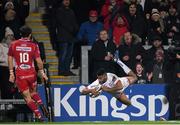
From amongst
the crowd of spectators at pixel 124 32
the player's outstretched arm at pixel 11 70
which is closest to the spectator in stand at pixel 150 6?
the crowd of spectators at pixel 124 32

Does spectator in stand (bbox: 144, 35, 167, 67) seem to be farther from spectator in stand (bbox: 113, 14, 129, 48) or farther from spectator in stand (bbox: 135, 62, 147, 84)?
spectator in stand (bbox: 113, 14, 129, 48)

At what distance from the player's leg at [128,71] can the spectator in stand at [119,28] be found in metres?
1.27

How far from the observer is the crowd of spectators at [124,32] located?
19.2 meters

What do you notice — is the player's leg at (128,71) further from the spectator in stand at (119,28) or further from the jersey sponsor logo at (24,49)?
the jersey sponsor logo at (24,49)

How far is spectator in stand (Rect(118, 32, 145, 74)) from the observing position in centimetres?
1916

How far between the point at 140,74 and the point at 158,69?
463 millimetres

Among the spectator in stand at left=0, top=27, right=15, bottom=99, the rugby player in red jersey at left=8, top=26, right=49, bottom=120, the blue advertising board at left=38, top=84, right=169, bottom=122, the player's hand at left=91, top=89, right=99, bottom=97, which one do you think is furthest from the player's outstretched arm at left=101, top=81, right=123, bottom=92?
the spectator in stand at left=0, top=27, right=15, bottom=99

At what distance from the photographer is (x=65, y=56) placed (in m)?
20.1

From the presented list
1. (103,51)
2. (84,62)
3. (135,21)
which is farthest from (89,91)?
(135,21)

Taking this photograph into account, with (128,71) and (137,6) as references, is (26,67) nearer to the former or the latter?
(128,71)

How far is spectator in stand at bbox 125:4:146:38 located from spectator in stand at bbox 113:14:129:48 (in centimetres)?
25

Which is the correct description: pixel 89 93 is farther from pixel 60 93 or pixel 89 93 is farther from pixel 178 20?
pixel 178 20

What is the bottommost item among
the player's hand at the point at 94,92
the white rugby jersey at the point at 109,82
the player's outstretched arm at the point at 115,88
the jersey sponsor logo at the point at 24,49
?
the player's hand at the point at 94,92

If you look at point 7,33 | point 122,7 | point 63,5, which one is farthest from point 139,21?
point 7,33
